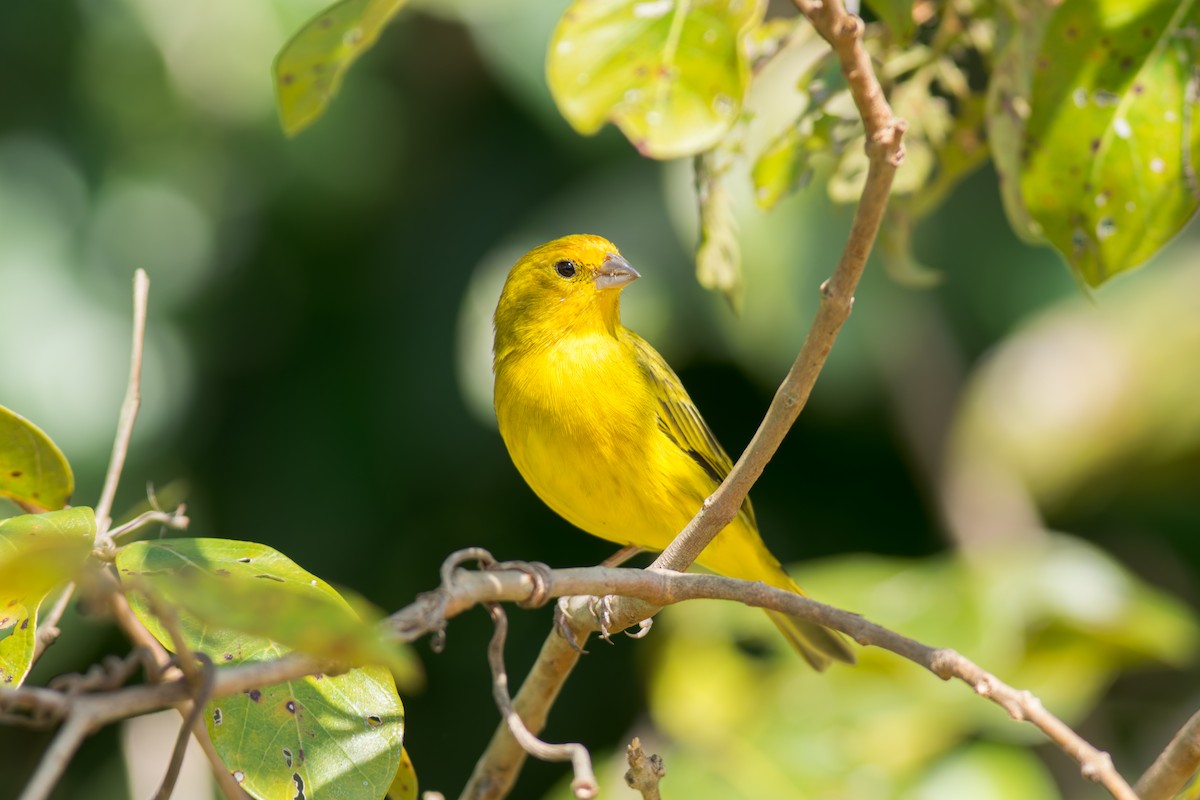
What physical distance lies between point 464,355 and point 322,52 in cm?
177

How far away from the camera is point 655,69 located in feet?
7.04

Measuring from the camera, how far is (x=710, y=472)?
316cm

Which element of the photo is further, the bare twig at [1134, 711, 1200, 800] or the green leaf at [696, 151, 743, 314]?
the green leaf at [696, 151, 743, 314]

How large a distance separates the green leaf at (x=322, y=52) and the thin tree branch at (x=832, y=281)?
34.3 inches

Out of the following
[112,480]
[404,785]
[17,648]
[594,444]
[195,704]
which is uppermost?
[195,704]

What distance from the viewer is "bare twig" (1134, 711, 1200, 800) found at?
4.75 feet

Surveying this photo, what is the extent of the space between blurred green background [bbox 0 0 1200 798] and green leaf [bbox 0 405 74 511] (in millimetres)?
1930

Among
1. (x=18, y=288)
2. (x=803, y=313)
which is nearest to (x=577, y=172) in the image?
(x=803, y=313)

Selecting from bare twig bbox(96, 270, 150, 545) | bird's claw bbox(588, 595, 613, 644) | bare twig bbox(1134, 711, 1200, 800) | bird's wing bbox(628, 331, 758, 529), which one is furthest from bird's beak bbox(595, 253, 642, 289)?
bare twig bbox(1134, 711, 1200, 800)

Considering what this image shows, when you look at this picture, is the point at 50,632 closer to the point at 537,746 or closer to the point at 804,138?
the point at 537,746

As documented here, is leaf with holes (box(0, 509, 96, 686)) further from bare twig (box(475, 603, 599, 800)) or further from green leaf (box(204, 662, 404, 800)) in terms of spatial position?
bare twig (box(475, 603, 599, 800))

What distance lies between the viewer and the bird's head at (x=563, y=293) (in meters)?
3.13

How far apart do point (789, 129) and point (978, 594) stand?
158 centimetres

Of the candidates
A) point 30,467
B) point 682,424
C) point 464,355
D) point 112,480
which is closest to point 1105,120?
point 682,424
